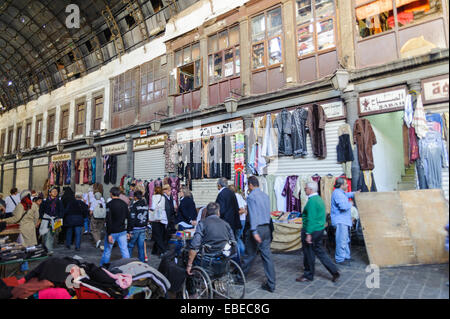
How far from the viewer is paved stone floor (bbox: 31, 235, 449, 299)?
2850 mm

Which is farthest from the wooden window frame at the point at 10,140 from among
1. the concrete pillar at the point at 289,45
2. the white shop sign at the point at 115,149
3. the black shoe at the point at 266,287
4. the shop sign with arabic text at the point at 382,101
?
the shop sign with arabic text at the point at 382,101

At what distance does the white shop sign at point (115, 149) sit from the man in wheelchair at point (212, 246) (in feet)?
39.3

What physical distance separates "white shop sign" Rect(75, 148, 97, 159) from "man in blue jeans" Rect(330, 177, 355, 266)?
49.5 ft

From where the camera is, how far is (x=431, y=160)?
4.52m

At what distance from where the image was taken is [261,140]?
9867 millimetres

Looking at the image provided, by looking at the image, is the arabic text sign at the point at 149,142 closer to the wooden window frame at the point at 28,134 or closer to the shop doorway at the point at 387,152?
the shop doorway at the point at 387,152

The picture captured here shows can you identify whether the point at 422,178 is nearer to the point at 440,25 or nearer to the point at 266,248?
the point at 266,248

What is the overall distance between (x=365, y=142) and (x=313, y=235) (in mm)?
4028

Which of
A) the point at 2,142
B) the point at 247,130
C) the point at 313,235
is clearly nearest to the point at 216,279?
the point at 313,235

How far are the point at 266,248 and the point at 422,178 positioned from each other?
331cm

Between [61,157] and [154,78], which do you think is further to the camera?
[61,157]

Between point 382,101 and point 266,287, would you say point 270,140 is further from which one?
point 266,287

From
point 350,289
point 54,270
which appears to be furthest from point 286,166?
point 54,270

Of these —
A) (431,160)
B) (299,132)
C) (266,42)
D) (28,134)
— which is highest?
(266,42)
